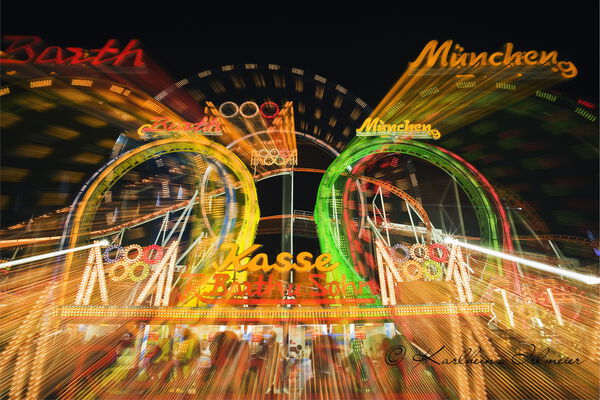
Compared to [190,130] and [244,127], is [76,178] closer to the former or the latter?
[190,130]

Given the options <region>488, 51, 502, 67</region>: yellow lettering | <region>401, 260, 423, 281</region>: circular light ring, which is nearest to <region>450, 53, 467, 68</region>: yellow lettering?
<region>488, 51, 502, 67</region>: yellow lettering

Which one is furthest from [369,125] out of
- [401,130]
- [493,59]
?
[493,59]

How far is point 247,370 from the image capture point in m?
7.27

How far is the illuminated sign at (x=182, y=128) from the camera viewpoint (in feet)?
32.2

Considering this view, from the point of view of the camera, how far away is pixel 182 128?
32.5 feet

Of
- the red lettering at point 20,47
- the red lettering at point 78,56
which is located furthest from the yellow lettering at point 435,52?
the red lettering at point 20,47

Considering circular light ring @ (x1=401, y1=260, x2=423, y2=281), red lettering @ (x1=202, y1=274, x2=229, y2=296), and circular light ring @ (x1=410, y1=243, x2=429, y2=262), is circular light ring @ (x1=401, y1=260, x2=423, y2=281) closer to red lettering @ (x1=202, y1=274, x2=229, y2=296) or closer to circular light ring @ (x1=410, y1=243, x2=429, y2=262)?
circular light ring @ (x1=410, y1=243, x2=429, y2=262)

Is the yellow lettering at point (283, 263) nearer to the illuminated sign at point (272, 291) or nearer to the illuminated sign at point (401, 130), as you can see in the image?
the illuminated sign at point (272, 291)

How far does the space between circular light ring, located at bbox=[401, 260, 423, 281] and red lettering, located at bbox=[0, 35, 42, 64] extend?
14.7 m

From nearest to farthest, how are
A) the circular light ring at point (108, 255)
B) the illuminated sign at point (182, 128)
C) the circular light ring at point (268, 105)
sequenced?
1. the circular light ring at point (108, 255)
2. the illuminated sign at point (182, 128)
3. the circular light ring at point (268, 105)

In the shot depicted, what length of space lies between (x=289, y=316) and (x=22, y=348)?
686 cm

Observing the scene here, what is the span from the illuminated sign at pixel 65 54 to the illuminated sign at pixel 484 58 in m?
10.4

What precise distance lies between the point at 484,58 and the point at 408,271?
816 centimetres

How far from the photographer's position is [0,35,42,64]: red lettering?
29.9 ft
